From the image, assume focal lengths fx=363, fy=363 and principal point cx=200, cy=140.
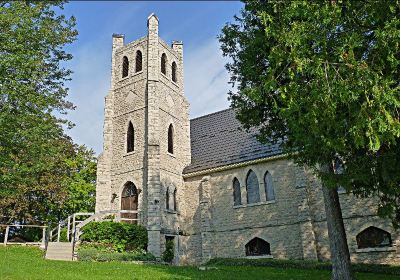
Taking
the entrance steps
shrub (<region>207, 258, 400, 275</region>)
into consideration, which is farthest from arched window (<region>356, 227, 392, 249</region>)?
the entrance steps

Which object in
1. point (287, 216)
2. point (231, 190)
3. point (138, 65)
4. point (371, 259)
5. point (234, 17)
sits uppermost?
point (138, 65)

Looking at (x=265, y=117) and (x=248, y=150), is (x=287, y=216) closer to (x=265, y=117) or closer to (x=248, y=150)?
(x=248, y=150)

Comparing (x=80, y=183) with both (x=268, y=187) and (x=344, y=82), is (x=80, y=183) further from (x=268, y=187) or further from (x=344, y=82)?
(x=344, y=82)

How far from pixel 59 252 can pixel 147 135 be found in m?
8.76

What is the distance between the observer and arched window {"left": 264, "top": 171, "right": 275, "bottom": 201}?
21.6 metres

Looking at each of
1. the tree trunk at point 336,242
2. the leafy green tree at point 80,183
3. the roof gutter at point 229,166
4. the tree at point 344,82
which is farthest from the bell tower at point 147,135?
the tree at point 344,82

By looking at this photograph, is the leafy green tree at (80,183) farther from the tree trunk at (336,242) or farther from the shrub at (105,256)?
the tree trunk at (336,242)

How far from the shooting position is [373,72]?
7297mm

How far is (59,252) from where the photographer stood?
1752 cm

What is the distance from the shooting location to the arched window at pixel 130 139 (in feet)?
80.0

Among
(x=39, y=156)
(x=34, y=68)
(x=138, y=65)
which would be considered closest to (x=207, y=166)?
(x=138, y=65)

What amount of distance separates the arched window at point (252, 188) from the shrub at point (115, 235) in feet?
22.5

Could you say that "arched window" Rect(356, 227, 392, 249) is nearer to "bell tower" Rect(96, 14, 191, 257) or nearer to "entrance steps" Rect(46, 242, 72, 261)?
"bell tower" Rect(96, 14, 191, 257)

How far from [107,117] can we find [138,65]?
4331 millimetres
